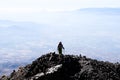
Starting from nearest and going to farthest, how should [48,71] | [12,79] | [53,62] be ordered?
[48,71]
[53,62]
[12,79]

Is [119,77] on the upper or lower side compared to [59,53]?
lower

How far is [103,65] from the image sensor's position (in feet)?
128

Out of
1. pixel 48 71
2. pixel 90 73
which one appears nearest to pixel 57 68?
pixel 48 71

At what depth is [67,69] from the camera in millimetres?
36500

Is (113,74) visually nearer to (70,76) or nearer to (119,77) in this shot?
(119,77)

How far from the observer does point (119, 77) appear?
37031mm

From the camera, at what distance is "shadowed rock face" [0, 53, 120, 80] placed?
116 ft

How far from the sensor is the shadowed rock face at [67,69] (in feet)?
116

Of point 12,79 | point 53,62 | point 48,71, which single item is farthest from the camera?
point 12,79

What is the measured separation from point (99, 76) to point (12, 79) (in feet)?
34.0

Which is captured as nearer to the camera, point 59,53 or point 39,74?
point 39,74

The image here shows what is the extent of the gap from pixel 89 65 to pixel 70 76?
9.87ft

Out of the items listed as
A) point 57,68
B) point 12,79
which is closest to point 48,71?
point 57,68

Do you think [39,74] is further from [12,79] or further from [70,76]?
[12,79]
